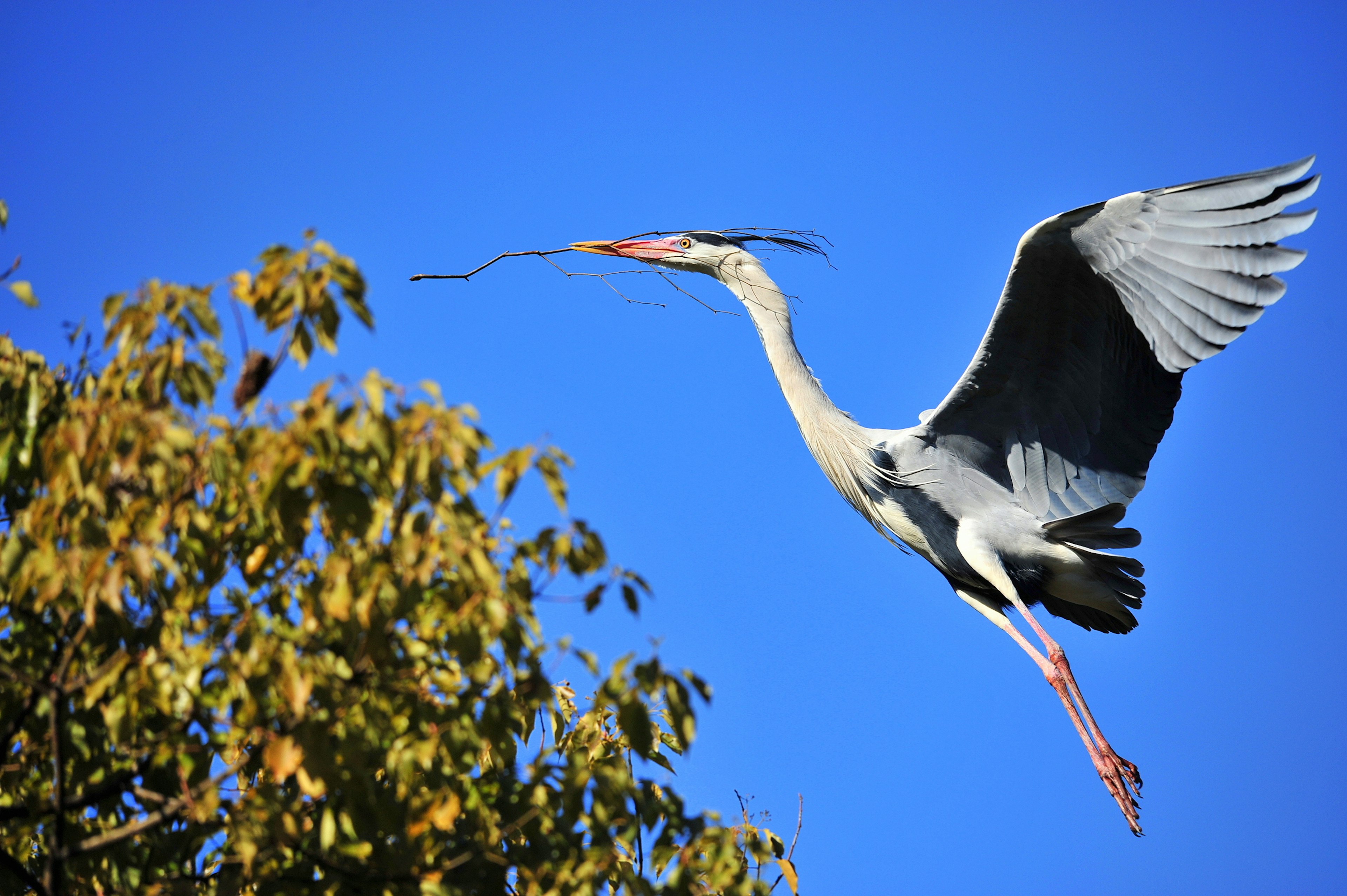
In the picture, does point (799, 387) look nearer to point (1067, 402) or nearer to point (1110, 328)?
point (1067, 402)

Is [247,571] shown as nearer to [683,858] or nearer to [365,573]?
[365,573]

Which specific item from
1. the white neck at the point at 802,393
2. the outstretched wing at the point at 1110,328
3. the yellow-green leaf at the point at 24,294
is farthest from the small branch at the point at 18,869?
the outstretched wing at the point at 1110,328

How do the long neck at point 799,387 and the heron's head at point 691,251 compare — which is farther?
the heron's head at point 691,251

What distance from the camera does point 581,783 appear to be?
2.18 meters

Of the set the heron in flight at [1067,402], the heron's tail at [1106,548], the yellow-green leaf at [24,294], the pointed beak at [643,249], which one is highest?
the pointed beak at [643,249]

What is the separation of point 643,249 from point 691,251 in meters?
0.29

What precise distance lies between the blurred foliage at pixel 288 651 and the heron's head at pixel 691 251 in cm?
404

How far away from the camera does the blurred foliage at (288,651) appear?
6.54 ft

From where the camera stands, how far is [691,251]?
629cm

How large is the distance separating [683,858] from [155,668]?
115 centimetres

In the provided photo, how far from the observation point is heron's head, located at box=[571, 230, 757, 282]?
6.19 meters

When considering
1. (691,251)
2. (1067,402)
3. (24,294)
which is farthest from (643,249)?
(24,294)

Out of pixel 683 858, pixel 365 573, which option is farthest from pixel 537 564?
pixel 683 858

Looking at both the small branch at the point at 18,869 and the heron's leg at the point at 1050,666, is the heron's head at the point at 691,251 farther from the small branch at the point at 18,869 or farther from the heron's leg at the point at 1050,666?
the small branch at the point at 18,869
